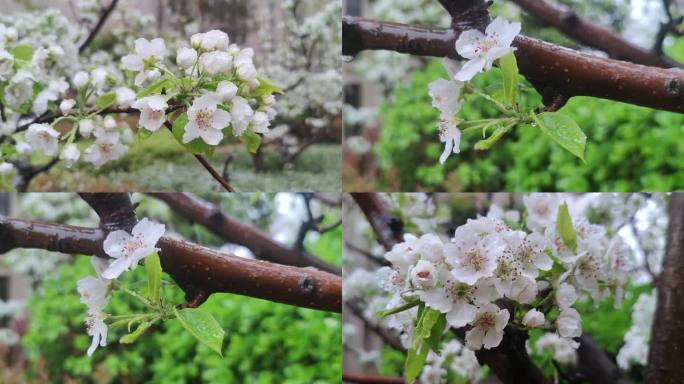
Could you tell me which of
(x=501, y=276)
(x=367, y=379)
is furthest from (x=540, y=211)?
(x=367, y=379)

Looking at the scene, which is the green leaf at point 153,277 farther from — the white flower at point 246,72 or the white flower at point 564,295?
the white flower at point 564,295

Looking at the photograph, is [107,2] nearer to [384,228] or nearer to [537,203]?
[384,228]

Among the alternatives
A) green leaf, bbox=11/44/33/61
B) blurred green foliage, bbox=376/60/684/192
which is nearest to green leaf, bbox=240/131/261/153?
blurred green foliage, bbox=376/60/684/192

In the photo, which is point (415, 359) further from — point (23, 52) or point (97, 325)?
point (23, 52)

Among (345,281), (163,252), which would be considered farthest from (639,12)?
(163,252)

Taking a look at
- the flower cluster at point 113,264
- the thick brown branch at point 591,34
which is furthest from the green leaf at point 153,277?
the thick brown branch at point 591,34

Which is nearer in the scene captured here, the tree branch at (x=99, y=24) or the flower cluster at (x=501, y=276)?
the flower cluster at (x=501, y=276)

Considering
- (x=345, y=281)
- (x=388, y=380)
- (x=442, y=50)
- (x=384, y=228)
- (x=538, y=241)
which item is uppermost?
(x=442, y=50)
